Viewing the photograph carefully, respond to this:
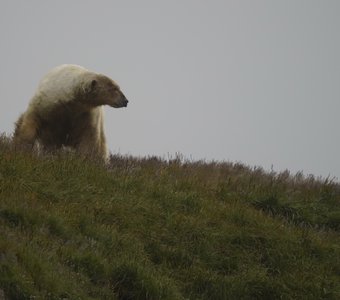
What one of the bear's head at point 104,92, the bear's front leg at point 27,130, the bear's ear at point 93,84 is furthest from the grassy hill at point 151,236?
the bear's ear at point 93,84

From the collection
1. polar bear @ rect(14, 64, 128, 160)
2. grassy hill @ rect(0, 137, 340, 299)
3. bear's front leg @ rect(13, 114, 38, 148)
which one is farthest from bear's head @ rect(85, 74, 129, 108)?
grassy hill @ rect(0, 137, 340, 299)

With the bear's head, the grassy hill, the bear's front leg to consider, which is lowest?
the grassy hill

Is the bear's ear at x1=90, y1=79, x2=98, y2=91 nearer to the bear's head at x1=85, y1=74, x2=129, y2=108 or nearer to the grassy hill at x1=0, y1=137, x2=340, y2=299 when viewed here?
the bear's head at x1=85, y1=74, x2=129, y2=108

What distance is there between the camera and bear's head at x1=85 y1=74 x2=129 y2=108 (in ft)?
46.8

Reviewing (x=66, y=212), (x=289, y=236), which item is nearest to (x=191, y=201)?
(x=289, y=236)

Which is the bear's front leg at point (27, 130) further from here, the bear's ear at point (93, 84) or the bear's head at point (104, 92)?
the bear's ear at point (93, 84)

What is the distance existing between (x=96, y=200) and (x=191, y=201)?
1.58 m

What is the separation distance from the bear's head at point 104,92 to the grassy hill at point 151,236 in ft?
Answer: 10.2

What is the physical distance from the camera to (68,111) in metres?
13.7

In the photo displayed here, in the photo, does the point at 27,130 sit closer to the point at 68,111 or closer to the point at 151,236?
the point at 68,111

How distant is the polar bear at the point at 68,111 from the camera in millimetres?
13195

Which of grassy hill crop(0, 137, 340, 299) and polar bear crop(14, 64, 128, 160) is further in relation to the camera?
polar bear crop(14, 64, 128, 160)

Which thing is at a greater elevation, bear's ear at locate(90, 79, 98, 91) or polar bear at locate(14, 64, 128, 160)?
bear's ear at locate(90, 79, 98, 91)

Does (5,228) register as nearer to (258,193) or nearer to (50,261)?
(50,261)
